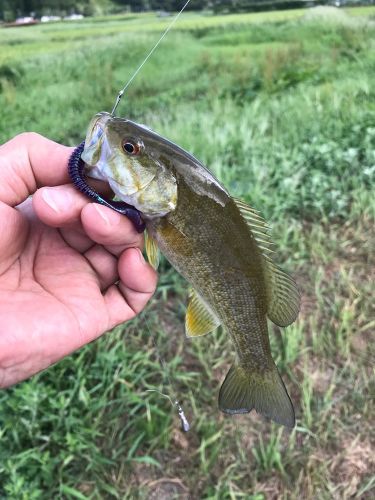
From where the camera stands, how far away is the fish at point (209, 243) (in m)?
0.94

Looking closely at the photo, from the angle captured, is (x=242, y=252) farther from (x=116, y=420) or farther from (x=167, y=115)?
(x=167, y=115)

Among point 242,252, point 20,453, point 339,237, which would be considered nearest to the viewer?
point 242,252

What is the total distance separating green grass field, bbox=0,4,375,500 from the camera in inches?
65.0

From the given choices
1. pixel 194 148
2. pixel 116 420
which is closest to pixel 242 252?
pixel 116 420

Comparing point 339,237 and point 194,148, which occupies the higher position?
point 194,148

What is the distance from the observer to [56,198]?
960 millimetres

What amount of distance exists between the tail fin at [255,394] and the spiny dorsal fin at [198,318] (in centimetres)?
10

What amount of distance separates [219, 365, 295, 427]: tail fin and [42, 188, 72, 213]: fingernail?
1.51ft

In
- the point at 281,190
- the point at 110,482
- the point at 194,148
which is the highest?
the point at 194,148

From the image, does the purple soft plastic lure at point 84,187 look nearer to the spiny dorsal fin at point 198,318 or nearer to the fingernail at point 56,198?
the fingernail at point 56,198

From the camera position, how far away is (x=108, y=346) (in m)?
1.89

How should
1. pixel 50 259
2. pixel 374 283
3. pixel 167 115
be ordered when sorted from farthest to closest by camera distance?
pixel 167 115 → pixel 374 283 → pixel 50 259

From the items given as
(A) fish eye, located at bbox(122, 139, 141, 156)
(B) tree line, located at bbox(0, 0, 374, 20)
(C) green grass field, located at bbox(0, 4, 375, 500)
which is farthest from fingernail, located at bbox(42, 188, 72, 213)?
(B) tree line, located at bbox(0, 0, 374, 20)

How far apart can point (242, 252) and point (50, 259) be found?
1.42 ft
